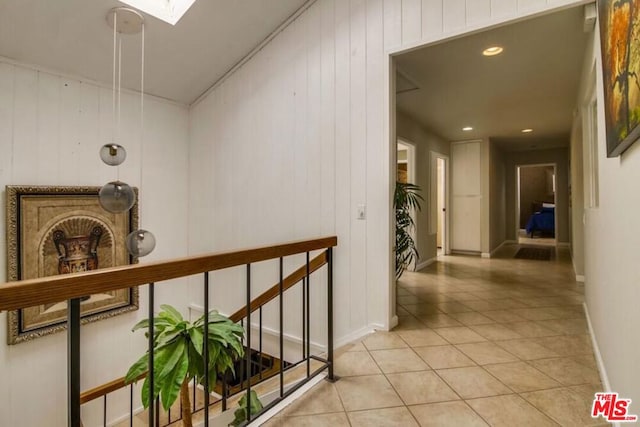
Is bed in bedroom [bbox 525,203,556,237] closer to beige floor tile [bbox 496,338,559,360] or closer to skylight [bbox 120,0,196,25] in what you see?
beige floor tile [bbox 496,338,559,360]

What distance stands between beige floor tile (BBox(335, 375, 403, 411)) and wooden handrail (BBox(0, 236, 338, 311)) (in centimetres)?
91

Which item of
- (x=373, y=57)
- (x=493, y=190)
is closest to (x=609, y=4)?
(x=373, y=57)

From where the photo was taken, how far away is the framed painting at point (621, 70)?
1040mm

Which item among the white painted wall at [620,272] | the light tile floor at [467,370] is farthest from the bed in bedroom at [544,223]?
the white painted wall at [620,272]

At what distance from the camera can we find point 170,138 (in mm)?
3979

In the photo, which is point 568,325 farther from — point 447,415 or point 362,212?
point 362,212

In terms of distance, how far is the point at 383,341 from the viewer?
8.18 feet

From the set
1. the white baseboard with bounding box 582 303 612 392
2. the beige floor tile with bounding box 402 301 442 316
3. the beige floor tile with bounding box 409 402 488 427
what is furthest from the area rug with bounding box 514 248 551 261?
the beige floor tile with bounding box 409 402 488 427

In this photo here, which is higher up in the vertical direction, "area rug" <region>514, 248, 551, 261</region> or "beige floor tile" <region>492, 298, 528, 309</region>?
"area rug" <region>514, 248, 551, 261</region>

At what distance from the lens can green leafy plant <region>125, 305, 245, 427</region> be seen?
1.55 metres

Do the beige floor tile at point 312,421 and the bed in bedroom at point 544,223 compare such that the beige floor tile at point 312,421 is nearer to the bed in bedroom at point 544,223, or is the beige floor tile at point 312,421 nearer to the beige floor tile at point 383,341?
the beige floor tile at point 383,341

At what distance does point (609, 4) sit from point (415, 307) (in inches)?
106

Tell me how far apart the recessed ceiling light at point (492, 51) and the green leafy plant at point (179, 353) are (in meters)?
3.08

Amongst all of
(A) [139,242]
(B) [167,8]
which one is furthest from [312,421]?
(B) [167,8]
